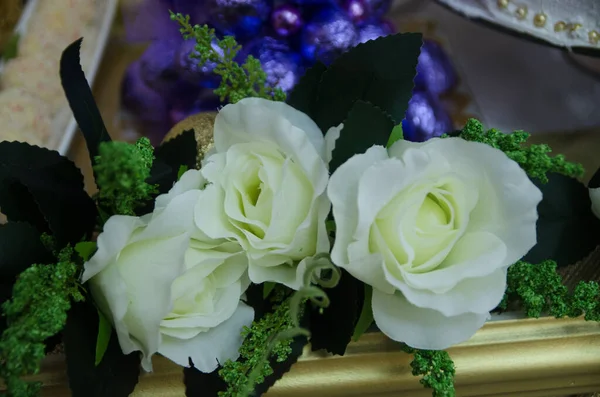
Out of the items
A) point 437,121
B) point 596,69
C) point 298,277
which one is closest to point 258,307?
point 298,277

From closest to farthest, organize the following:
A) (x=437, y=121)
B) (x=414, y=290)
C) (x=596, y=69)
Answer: (x=414, y=290), (x=437, y=121), (x=596, y=69)

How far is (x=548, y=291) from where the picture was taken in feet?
0.99

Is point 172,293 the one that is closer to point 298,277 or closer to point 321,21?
point 298,277

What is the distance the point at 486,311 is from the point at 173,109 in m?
0.46

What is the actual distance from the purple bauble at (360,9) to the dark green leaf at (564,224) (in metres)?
0.35

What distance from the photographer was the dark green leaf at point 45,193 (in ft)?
0.85

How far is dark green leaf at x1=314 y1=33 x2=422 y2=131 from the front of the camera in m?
0.28

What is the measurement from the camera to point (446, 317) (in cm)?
25

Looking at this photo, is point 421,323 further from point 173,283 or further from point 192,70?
point 192,70

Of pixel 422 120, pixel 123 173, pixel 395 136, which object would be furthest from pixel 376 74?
pixel 422 120

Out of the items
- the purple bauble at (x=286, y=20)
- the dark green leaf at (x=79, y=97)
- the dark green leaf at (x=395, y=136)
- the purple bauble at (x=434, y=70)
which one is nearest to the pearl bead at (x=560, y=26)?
the purple bauble at (x=434, y=70)

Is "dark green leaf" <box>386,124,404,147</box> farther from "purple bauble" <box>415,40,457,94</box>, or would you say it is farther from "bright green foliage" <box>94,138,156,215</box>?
"purple bauble" <box>415,40,457,94</box>

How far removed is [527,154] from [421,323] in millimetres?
111

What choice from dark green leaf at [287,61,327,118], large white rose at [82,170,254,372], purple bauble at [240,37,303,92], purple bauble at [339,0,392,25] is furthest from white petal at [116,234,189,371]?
purple bauble at [339,0,392,25]
